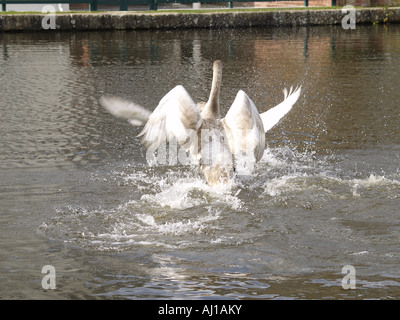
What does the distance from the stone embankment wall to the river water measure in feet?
29.6

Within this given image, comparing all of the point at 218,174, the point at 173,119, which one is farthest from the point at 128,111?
the point at 218,174

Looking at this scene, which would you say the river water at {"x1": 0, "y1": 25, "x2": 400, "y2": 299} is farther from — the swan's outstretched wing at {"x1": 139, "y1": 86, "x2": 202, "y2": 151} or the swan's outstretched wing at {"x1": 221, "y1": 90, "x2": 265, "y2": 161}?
the swan's outstretched wing at {"x1": 139, "y1": 86, "x2": 202, "y2": 151}

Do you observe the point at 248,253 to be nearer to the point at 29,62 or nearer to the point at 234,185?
the point at 234,185

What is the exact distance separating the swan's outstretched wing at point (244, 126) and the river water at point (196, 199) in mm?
490

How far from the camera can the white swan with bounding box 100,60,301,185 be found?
739 centimetres

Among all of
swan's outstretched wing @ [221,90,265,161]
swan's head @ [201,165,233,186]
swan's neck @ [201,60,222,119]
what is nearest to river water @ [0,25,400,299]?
swan's head @ [201,165,233,186]

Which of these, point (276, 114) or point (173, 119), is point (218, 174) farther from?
point (276, 114)

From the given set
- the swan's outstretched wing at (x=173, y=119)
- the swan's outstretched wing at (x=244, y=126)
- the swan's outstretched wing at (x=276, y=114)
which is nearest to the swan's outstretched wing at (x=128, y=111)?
the swan's outstretched wing at (x=173, y=119)

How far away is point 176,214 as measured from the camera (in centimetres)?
699

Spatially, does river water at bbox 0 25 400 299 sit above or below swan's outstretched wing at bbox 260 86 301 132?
below

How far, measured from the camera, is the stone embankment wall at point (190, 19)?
23.6 metres

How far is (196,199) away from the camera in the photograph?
7461 mm
